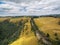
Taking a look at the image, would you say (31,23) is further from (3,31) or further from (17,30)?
(3,31)

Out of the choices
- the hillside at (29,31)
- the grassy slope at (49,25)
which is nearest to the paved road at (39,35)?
the hillside at (29,31)

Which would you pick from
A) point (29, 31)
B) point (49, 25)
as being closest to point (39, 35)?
point (29, 31)

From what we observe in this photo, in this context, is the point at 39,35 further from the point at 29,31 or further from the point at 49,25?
the point at 49,25

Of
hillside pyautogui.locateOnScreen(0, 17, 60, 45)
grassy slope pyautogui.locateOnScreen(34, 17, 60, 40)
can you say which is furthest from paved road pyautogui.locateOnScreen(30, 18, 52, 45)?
grassy slope pyautogui.locateOnScreen(34, 17, 60, 40)

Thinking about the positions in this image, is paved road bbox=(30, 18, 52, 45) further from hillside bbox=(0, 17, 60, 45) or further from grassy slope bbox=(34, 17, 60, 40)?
grassy slope bbox=(34, 17, 60, 40)

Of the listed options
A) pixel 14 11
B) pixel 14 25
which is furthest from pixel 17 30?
pixel 14 11

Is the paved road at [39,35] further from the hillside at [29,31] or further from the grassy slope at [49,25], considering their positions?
the grassy slope at [49,25]

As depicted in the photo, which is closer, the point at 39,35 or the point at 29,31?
the point at 39,35

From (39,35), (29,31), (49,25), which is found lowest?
(39,35)
